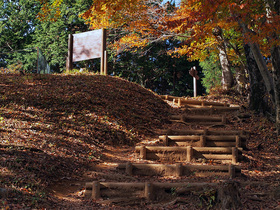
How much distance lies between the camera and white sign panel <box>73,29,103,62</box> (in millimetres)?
13758

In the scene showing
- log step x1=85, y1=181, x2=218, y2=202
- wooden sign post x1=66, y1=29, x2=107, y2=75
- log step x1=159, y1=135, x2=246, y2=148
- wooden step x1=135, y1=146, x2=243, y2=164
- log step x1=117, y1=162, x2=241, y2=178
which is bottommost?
log step x1=85, y1=181, x2=218, y2=202

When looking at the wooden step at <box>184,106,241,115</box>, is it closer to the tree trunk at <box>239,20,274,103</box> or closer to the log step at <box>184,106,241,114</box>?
the log step at <box>184,106,241,114</box>

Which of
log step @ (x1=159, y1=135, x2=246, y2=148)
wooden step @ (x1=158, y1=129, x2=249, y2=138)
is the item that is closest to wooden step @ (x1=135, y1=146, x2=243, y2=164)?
log step @ (x1=159, y1=135, x2=246, y2=148)

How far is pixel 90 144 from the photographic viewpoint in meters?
8.30

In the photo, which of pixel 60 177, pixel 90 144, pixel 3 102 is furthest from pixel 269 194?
pixel 3 102

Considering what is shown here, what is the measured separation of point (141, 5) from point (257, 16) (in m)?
8.08

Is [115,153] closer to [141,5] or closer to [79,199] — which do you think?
[79,199]

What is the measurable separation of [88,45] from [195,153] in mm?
8251

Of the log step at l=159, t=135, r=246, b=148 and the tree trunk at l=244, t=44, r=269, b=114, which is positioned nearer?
the log step at l=159, t=135, r=246, b=148

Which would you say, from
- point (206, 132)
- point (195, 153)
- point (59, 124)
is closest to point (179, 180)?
point (195, 153)

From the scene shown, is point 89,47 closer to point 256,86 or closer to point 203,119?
point 203,119

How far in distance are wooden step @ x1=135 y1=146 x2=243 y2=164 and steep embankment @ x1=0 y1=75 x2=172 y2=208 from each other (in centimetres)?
151

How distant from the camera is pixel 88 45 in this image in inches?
551

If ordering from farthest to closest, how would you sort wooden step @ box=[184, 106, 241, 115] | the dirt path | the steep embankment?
wooden step @ box=[184, 106, 241, 115] < the steep embankment < the dirt path
